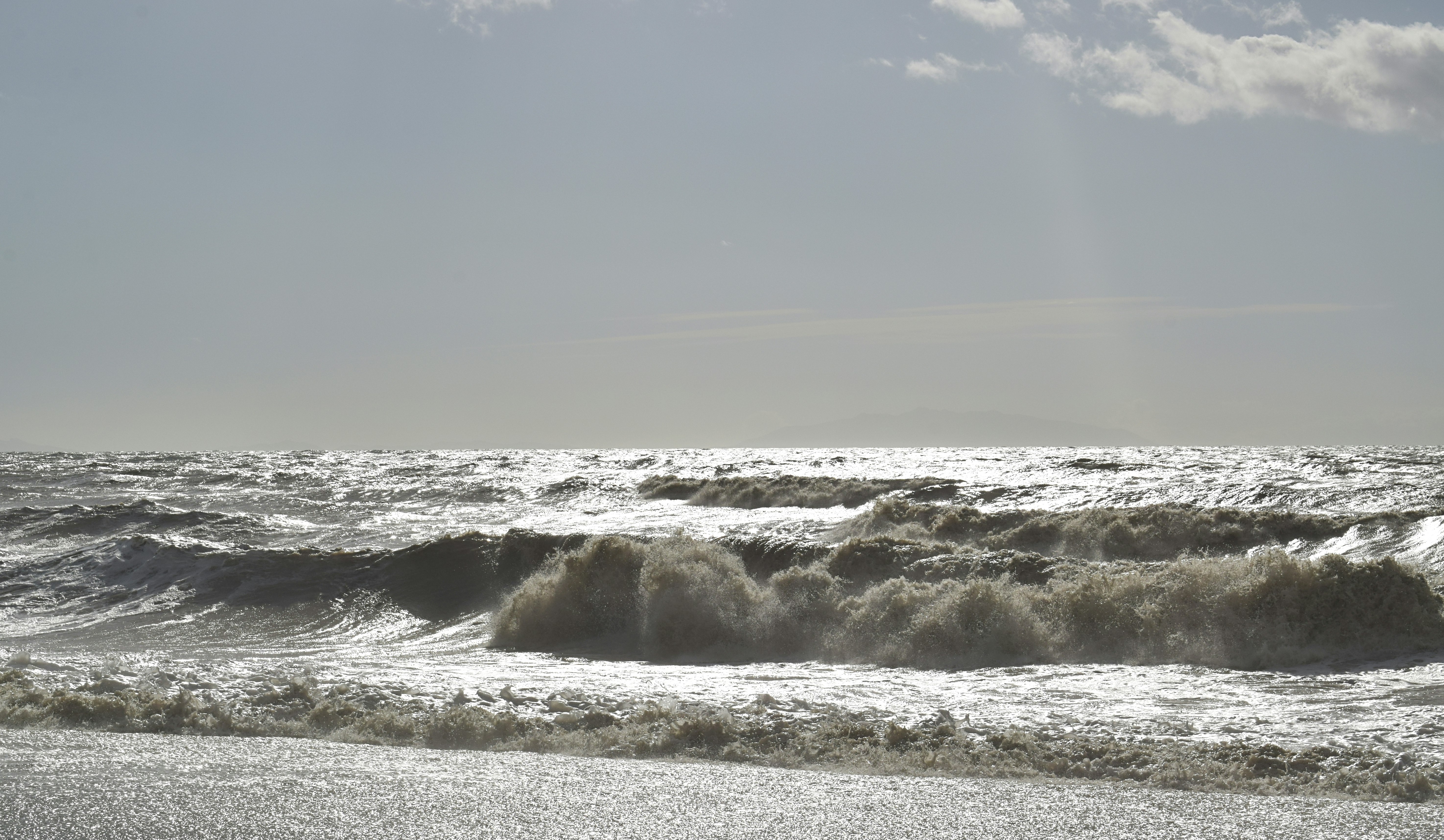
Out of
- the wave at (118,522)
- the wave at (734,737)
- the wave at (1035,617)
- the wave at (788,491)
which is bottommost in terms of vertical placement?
the wave at (734,737)

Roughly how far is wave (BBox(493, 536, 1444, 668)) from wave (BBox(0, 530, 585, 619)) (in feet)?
15.3

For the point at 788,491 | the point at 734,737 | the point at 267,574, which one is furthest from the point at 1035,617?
the point at 788,491

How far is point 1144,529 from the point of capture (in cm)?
1897

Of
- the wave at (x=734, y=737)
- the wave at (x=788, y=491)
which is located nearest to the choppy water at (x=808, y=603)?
the wave at (x=734, y=737)

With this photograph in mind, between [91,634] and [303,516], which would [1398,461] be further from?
[91,634]

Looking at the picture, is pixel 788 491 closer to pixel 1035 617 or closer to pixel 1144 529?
pixel 1144 529

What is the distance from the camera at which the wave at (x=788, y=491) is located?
109 feet

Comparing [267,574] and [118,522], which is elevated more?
[118,522]

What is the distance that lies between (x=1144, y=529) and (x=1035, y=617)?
10642mm

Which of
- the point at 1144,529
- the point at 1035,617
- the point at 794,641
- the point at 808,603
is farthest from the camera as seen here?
the point at 1144,529

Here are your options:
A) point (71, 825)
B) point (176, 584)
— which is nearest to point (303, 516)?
point (176, 584)

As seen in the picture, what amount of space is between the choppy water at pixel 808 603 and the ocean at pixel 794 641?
5 centimetres

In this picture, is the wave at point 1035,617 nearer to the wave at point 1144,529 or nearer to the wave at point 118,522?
the wave at point 1144,529

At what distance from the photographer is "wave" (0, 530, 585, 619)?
52.3 ft
